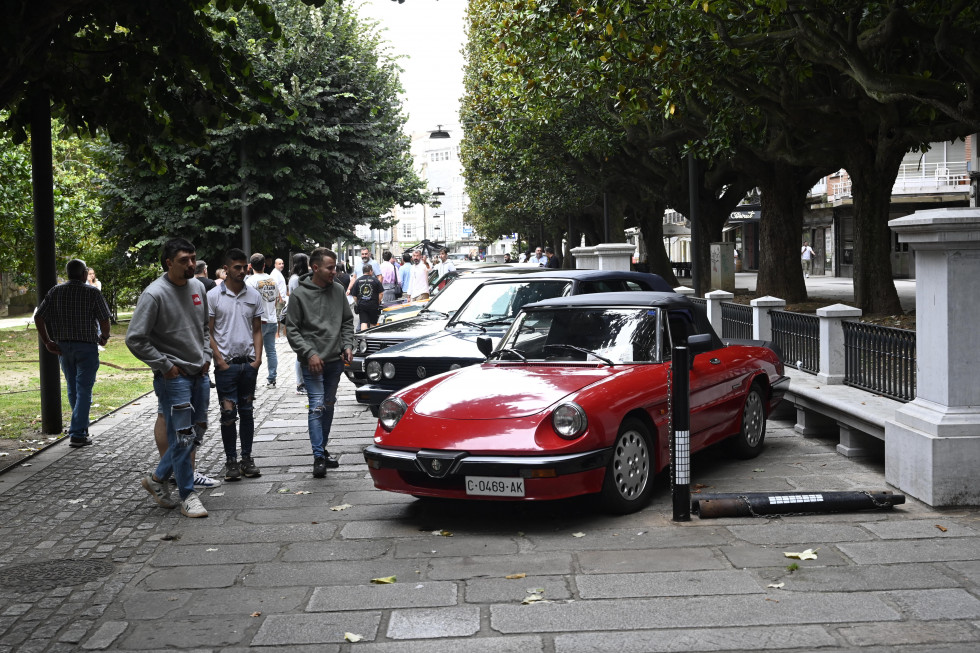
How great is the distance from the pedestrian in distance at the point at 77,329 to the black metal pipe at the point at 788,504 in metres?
6.40

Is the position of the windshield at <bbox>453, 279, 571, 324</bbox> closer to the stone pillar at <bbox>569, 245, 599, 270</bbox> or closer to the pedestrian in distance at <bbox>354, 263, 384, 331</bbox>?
the pedestrian in distance at <bbox>354, 263, 384, 331</bbox>

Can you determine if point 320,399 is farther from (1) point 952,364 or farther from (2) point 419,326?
(1) point 952,364

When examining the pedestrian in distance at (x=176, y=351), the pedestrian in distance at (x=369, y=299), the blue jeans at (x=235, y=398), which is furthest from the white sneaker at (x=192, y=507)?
the pedestrian in distance at (x=369, y=299)

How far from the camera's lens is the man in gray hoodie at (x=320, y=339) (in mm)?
8820

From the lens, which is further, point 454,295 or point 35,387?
point 35,387

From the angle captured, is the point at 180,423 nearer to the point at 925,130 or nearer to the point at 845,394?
the point at 845,394

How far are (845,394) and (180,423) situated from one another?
588 cm

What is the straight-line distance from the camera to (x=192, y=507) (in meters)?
7.53

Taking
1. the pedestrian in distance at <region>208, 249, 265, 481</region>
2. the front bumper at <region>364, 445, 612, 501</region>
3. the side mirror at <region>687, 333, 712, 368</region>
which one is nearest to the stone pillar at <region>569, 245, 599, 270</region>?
the pedestrian in distance at <region>208, 249, 265, 481</region>

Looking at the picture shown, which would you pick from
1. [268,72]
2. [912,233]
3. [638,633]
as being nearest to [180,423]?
[638,633]

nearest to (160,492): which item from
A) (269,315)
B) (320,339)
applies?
(320,339)

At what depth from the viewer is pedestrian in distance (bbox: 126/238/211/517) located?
745 centimetres

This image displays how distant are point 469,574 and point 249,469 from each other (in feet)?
11.9

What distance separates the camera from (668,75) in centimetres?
1489
